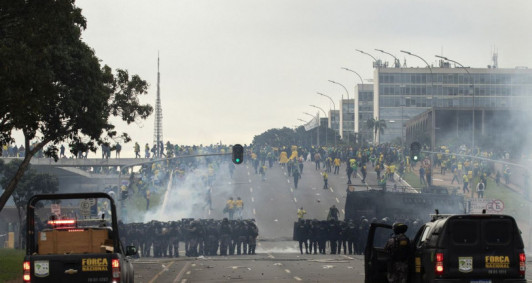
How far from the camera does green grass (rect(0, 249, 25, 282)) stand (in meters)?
32.0

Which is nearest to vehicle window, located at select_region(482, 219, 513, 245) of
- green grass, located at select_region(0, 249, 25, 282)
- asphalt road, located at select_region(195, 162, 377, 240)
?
green grass, located at select_region(0, 249, 25, 282)

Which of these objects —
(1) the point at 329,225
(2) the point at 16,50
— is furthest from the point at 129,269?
(1) the point at 329,225

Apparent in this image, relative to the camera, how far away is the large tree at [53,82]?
90.5ft

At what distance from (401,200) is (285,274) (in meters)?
23.4

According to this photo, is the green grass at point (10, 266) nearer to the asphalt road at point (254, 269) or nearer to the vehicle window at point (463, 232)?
the asphalt road at point (254, 269)

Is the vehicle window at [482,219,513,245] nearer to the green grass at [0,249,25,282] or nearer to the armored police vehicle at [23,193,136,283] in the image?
the armored police vehicle at [23,193,136,283]

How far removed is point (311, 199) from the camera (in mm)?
82062

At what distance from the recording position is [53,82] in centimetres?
3903

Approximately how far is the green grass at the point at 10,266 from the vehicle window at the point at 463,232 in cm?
1714

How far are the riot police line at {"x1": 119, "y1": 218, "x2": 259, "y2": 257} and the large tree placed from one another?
164 inches

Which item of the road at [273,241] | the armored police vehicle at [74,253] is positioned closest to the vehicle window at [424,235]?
the armored police vehicle at [74,253]

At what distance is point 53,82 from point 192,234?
36.9 ft

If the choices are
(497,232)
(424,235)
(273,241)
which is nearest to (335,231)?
(273,241)

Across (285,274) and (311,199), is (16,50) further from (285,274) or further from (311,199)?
(311,199)
